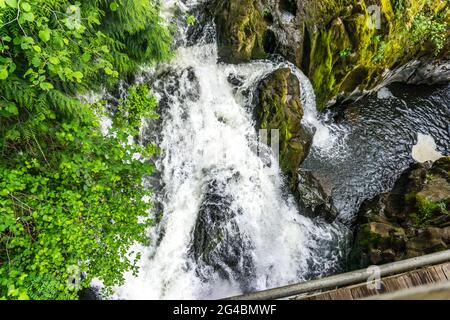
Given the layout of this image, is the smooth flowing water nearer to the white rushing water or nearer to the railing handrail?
the white rushing water

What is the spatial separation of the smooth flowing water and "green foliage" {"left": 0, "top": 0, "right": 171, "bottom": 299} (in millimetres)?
2308

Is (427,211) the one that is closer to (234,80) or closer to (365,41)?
(365,41)

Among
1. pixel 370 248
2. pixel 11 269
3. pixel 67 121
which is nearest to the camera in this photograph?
pixel 11 269

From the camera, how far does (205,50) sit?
8055 millimetres

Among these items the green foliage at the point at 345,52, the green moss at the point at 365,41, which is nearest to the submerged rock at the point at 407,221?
the green moss at the point at 365,41

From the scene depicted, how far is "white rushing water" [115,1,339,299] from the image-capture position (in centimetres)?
688

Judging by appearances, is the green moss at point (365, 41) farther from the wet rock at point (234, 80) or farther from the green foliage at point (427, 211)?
the green foliage at point (427, 211)

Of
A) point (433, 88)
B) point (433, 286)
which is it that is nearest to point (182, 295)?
point (433, 286)

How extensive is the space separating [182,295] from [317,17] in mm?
8738

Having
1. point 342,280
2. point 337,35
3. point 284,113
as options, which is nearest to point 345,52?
point 337,35

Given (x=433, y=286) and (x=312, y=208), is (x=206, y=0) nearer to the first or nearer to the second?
(x=312, y=208)

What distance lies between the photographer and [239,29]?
25.7 feet

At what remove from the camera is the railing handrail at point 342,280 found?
3057mm

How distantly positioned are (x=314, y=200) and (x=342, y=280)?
5.43 meters
